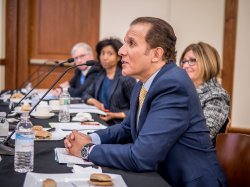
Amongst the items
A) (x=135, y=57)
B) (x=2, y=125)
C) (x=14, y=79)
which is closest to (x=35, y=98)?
(x=2, y=125)

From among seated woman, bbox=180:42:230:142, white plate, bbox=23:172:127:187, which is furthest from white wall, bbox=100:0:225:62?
white plate, bbox=23:172:127:187

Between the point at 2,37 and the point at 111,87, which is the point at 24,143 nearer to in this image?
the point at 111,87

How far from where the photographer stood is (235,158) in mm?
1704

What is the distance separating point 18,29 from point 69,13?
2.52ft

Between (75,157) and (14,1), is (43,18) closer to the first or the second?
(14,1)

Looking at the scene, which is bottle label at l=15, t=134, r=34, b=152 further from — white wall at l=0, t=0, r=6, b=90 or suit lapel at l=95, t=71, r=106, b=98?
white wall at l=0, t=0, r=6, b=90

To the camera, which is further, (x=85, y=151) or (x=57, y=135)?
(x=57, y=135)

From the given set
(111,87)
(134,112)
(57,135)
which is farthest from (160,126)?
(111,87)

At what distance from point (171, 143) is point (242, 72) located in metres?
4.37

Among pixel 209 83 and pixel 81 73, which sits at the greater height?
pixel 209 83

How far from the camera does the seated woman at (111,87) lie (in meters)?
3.50

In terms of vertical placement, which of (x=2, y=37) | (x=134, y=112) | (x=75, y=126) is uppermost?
(x=2, y=37)

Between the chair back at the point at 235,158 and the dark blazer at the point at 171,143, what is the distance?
12cm

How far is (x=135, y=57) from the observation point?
1619 millimetres
